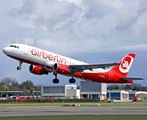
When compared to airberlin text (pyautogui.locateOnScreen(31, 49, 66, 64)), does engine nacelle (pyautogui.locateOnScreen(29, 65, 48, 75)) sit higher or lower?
lower

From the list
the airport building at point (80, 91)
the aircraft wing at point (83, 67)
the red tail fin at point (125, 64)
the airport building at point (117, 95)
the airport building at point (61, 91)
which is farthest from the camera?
the airport building at point (117, 95)

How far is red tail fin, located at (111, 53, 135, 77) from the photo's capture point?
228 feet

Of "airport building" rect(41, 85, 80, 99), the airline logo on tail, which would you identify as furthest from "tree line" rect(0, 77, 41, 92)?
the airline logo on tail

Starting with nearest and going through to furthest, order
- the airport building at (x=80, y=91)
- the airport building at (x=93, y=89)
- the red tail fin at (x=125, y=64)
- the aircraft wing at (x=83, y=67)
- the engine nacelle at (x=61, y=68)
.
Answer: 1. the engine nacelle at (x=61, y=68)
2. the aircraft wing at (x=83, y=67)
3. the red tail fin at (x=125, y=64)
4. the airport building at (x=80, y=91)
5. the airport building at (x=93, y=89)

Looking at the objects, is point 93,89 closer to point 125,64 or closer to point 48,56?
point 125,64

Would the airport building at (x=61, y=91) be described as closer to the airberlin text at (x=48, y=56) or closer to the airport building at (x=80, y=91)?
the airport building at (x=80, y=91)

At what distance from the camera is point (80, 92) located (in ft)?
550

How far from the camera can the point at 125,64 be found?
7138 cm

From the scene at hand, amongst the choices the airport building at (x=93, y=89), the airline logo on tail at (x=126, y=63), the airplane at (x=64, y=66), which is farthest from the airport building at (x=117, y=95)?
the airplane at (x=64, y=66)

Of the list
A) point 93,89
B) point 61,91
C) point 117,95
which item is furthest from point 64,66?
point 117,95

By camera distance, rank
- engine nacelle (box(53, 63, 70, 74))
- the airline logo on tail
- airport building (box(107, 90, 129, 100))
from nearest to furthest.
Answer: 1. engine nacelle (box(53, 63, 70, 74))
2. the airline logo on tail
3. airport building (box(107, 90, 129, 100))

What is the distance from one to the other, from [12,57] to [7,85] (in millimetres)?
149578

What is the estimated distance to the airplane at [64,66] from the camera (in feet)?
168

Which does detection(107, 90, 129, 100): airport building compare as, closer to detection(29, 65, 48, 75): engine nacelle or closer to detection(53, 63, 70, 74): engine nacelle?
detection(29, 65, 48, 75): engine nacelle
